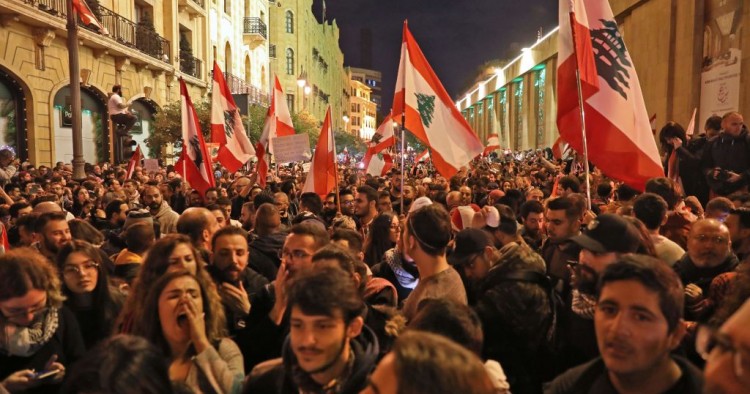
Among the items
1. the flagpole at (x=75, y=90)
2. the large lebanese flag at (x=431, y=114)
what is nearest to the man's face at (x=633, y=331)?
the large lebanese flag at (x=431, y=114)

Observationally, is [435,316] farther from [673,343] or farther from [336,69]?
[336,69]

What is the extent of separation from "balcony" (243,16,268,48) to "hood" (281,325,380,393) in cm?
4468

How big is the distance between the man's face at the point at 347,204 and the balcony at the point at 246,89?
95.0ft

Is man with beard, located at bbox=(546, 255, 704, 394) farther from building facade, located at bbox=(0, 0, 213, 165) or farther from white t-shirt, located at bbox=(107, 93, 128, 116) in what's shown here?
white t-shirt, located at bbox=(107, 93, 128, 116)

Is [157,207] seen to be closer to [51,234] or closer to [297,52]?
[51,234]

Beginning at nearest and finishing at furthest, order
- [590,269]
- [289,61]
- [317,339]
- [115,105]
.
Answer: [317,339]
[590,269]
[115,105]
[289,61]

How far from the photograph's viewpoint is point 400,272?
186 inches

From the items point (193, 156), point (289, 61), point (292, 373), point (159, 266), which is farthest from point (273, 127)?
point (289, 61)

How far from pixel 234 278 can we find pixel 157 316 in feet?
4.41

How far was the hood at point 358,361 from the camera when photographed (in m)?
2.47

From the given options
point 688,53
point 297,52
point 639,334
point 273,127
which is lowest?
point 639,334

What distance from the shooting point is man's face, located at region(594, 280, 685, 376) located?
221 centimetres

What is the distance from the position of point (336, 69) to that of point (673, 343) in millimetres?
103384

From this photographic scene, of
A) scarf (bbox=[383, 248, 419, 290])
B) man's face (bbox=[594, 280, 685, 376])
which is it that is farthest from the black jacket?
scarf (bbox=[383, 248, 419, 290])
